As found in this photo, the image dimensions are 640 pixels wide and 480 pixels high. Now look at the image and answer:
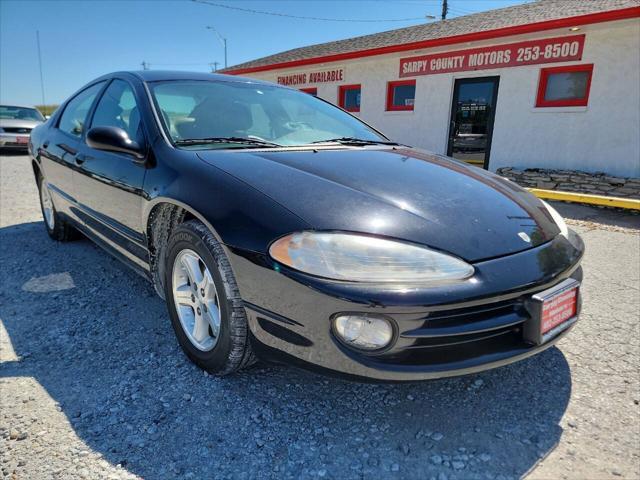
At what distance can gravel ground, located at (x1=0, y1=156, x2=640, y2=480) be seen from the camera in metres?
1.59

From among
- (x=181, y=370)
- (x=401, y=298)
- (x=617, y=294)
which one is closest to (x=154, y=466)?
(x=181, y=370)

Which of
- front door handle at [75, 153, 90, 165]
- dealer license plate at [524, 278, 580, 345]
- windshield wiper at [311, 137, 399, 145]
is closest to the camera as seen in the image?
dealer license plate at [524, 278, 580, 345]

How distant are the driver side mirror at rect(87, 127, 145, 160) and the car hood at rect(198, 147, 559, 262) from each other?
0.44m

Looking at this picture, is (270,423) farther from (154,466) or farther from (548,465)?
(548,465)

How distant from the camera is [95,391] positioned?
6.57ft

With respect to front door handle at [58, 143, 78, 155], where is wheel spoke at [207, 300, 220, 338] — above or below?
below

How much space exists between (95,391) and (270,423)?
836 millimetres

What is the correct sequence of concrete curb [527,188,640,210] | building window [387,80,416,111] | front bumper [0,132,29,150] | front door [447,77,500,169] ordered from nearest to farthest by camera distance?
concrete curb [527,188,640,210], front door [447,77,500,169], building window [387,80,416,111], front bumper [0,132,29,150]

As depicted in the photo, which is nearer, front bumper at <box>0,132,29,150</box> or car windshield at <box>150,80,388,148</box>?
car windshield at <box>150,80,388,148</box>

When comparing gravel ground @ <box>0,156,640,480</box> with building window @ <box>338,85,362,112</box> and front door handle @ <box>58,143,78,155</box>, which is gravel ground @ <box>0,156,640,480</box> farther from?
building window @ <box>338,85,362,112</box>

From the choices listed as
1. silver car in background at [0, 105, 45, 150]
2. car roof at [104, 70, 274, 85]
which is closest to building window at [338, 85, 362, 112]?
silver car in background at [0, 105, 45, 150]

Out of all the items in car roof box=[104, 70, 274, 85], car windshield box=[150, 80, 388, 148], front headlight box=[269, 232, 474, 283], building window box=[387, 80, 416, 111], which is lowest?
front headlight box=[269, 232, 474, 283]

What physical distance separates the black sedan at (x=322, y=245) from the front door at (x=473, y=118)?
778 centimetres

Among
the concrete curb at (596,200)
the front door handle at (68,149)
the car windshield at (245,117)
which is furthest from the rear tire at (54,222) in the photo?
the concrete curb at (596,200)
